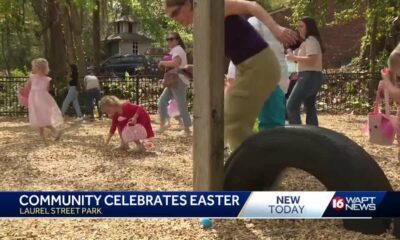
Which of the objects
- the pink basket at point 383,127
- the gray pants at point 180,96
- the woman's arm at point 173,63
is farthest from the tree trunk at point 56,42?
the pink basket at point 383,127

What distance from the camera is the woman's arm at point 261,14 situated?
3607 millimetres

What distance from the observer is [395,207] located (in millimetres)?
2836

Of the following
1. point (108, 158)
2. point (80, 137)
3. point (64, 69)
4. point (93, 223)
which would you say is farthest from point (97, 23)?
point (93, 223)

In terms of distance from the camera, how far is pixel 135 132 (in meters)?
7.43

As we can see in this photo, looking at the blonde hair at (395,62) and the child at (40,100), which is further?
the child at (40,100)

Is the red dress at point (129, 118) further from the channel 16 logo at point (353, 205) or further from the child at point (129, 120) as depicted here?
the channel 16 logo at point (353, 205)

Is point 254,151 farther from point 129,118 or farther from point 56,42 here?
point 56,42

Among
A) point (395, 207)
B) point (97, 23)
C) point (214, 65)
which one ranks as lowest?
point (395, 207)

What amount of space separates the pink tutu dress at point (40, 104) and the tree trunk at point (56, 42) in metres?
9.70

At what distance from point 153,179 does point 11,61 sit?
40.9m


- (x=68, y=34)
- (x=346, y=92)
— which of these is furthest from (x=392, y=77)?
(x=68, y=34)

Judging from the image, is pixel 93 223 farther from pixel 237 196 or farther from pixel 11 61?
pixel 11 61

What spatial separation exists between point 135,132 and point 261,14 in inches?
162

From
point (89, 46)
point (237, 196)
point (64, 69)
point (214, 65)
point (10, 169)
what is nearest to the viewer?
point (237, 196)
